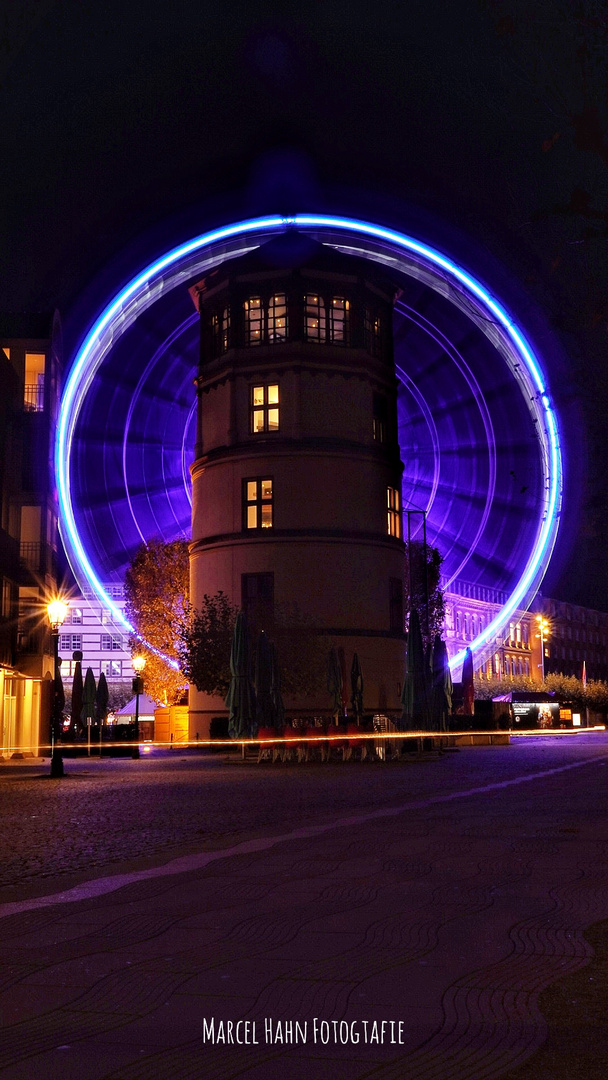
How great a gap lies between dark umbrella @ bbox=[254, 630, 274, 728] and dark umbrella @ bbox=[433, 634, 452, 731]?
5.48 m

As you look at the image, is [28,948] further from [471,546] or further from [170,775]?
[471,546]

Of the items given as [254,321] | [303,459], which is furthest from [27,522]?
[254,321]

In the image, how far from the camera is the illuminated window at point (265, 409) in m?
57.3

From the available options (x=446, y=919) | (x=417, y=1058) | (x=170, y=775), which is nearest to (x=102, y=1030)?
(x=417, y=1058)

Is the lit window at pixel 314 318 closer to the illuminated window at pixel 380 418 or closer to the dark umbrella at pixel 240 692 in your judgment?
the illuminated window at pixel 380 418

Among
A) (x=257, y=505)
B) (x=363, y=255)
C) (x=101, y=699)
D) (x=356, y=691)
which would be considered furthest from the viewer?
(x=363, y=255)

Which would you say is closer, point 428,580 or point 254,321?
point 254,321

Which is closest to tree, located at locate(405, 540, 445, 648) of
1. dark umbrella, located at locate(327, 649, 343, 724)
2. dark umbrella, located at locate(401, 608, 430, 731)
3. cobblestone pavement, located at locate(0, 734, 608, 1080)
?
dark umbrella, located at locate(327, 649, 343, 724)

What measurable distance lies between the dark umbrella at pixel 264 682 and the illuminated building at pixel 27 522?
28.3 ft

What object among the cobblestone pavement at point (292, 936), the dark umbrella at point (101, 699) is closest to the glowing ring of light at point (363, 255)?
the dark umbrella at point (101, 699)

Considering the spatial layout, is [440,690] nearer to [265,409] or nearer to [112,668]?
[265,409]

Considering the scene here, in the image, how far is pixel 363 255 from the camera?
57062 millimetres

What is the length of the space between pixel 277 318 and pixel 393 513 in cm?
1049

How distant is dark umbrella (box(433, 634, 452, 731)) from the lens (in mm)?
40797
